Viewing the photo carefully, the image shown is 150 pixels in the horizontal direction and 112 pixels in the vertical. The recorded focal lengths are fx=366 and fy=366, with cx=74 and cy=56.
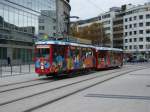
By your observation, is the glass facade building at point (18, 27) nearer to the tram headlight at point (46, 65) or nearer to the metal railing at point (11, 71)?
the metal railing at point (11, 71)

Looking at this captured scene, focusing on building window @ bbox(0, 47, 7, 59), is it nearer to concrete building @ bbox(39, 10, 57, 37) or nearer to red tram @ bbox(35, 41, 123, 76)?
concrete building @ bbox(39, 10, 57, 37)

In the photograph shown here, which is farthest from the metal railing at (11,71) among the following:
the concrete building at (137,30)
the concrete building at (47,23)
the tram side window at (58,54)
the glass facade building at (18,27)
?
the concrete building at (137,30)

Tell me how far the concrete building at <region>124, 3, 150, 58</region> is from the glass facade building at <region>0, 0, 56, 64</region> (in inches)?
2436

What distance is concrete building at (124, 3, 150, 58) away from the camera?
12188cm

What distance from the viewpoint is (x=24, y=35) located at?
58.6 metres

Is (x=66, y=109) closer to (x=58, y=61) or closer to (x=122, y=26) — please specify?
(x=58, y=61)

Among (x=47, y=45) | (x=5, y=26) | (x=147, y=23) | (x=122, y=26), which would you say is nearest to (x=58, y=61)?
(x=47, y=45)

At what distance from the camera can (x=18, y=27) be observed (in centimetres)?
5588

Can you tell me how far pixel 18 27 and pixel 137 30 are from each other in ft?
250

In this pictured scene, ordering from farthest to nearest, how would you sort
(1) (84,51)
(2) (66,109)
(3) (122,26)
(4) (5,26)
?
(3) (122,26), (4) (5,26), (1) (84,51), (2) (66,109)

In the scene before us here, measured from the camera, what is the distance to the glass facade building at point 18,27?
51656mm

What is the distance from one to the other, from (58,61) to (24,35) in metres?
32.6

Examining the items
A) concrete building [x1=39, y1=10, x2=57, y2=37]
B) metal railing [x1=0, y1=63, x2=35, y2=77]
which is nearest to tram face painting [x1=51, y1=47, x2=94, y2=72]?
metal railing [x1=0, y1=63, x2=35, y2=77]

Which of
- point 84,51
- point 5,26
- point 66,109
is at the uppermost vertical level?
point 5,26
